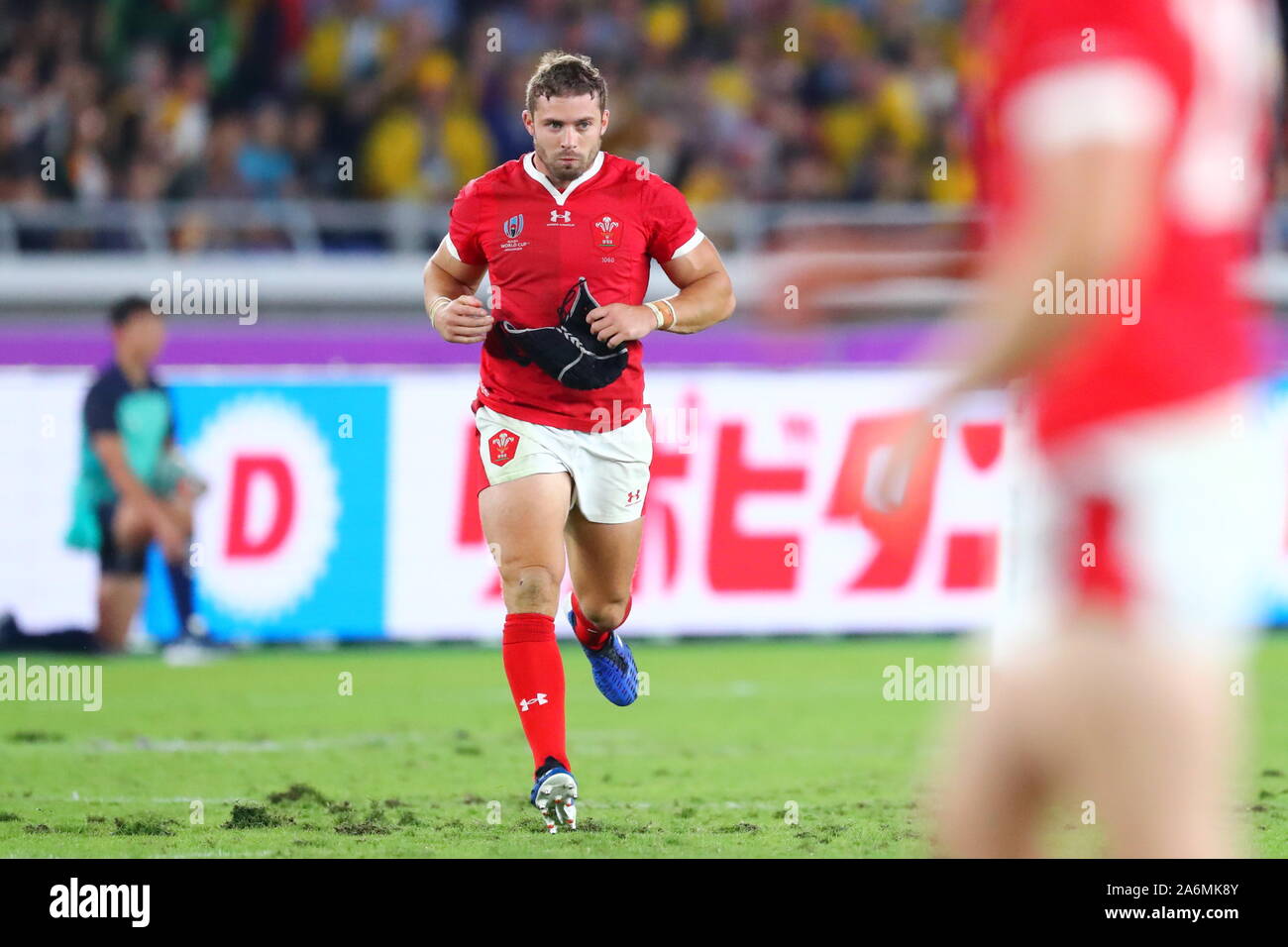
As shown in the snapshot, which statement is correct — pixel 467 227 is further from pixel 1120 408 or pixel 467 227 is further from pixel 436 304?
→ pixel 1120 408

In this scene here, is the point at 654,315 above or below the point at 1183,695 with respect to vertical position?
above

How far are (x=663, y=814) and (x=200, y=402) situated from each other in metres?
5.61

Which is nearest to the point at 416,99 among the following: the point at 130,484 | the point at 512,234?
the point at 130,484

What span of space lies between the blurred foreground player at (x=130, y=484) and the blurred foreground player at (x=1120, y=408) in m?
8.85

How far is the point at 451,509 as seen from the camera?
1112 centimetres

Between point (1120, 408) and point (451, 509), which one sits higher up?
point (1120, 408)

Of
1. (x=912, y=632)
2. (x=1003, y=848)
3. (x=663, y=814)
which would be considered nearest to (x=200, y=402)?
(x=912, y=632)

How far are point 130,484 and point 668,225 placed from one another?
17.6ft

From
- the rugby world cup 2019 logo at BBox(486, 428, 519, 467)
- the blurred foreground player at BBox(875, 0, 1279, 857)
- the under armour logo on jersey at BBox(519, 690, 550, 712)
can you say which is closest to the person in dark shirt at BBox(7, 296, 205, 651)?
the rugby world cup 2019 logo at BBox(486, 428, 519, 467)

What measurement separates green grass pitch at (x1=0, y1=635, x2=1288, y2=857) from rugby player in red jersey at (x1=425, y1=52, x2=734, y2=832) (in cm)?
73

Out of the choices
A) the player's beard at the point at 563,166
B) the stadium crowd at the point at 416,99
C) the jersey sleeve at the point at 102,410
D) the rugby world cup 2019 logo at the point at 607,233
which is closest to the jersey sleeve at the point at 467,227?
the player's beard at the point at 563,166

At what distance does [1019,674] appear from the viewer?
245 cm
